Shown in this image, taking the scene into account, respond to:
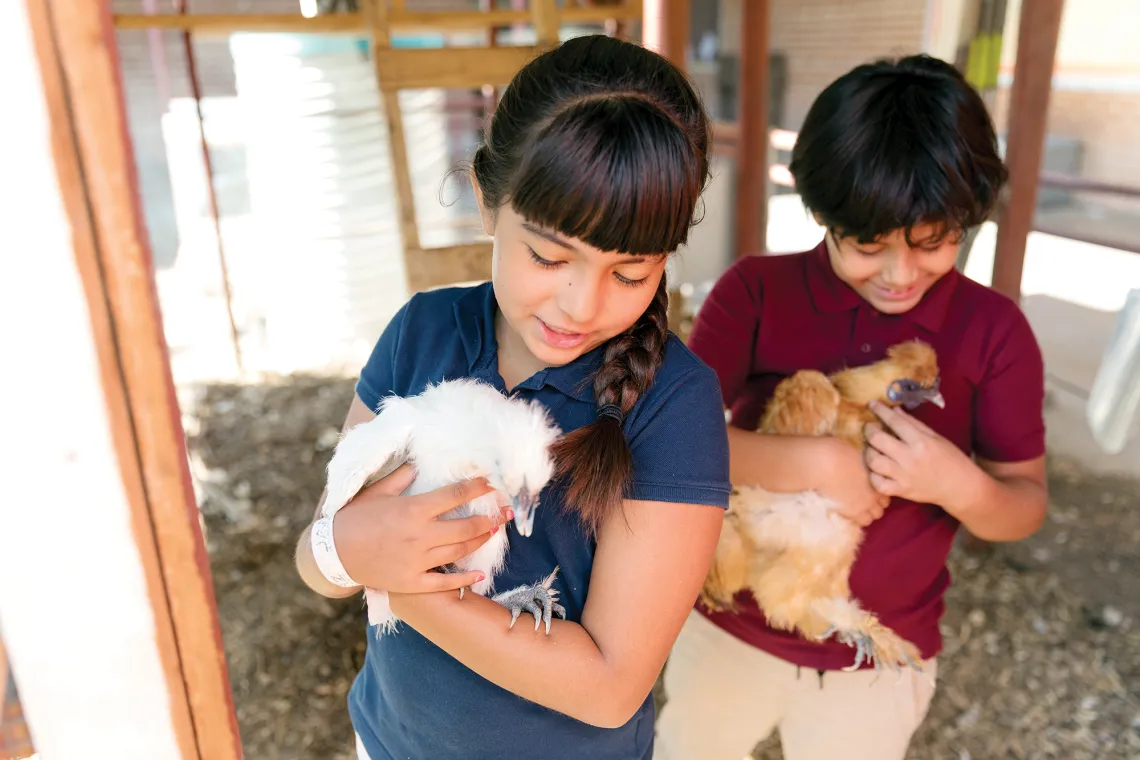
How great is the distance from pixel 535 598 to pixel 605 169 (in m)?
0.42

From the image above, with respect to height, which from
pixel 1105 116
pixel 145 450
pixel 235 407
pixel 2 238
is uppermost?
pixel 2 238

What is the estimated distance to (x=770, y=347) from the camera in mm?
1201

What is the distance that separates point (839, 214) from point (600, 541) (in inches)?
21.8

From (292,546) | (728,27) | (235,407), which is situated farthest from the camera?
(728,27)

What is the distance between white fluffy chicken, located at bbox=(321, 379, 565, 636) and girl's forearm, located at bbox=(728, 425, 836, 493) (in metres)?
0.39

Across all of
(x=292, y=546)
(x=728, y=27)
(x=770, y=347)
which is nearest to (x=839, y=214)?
(x=770, y=347)

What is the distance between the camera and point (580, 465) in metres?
0.76

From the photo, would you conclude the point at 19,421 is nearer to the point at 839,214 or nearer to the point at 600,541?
the point at 600,541

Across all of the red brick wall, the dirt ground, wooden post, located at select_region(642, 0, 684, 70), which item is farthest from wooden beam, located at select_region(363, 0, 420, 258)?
the red brick wall

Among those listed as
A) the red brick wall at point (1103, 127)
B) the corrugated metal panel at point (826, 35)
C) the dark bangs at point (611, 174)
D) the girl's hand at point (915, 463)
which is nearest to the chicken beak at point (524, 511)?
the dark bangs at point (611, 174)

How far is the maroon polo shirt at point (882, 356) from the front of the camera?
1.11m

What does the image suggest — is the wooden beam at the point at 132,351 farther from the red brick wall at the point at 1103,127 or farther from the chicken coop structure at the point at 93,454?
the red brick wall at the point at 1103,127

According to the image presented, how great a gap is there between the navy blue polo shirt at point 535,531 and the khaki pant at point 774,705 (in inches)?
11.0

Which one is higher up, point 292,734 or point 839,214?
point 839,214
